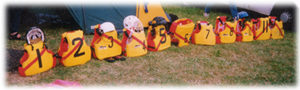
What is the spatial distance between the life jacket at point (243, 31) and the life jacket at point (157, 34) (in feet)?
5.71

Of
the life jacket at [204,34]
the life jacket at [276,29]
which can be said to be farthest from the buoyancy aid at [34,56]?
the life jacket at [276,29]

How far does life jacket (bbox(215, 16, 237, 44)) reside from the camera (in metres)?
5.08

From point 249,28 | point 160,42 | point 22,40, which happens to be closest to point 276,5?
point 249,28

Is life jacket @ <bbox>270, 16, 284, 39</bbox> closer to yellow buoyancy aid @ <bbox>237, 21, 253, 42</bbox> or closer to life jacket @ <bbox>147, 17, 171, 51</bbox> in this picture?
yellow buoyancy aid @ <bbox>237, 21, 253, 42</bbox>

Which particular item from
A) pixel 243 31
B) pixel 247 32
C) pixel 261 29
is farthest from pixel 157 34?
pixel 261 29

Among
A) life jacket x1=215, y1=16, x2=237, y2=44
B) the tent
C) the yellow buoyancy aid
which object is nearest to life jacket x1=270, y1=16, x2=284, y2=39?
the yellow buoyancy aid

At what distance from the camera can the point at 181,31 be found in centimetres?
472

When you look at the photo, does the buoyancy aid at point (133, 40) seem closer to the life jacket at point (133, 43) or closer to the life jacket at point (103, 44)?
the life jacket at point (133, 43)

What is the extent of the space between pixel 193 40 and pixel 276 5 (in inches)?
128

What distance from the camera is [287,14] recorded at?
21.5ft

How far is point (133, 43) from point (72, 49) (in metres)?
1.00

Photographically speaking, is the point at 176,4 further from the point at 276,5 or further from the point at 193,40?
the point at 193,40

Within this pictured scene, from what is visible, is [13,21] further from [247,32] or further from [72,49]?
[247,32]

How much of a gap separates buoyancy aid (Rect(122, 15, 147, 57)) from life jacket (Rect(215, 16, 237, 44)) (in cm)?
172
